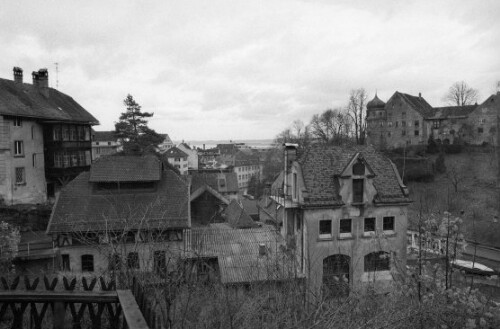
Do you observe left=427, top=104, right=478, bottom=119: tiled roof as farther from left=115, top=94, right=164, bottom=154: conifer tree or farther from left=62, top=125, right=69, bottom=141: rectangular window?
left=62, top=125, right=69, bottom=141: rectangular window

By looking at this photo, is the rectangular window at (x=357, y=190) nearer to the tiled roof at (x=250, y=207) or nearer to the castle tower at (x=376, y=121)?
the tiled roof at (x=250, y=207)

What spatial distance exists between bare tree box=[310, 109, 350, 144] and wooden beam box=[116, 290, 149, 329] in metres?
60.9

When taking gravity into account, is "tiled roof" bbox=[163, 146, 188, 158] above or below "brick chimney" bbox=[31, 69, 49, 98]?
below

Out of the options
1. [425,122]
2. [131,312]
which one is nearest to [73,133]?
[131,312]

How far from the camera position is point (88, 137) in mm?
35188

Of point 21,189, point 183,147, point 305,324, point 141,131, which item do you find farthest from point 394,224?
point 183,147

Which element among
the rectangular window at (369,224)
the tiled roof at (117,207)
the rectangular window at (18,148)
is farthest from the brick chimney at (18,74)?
the rectangular window at (369,224)

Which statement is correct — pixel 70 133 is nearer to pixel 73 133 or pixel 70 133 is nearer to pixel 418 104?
pixel 73 133

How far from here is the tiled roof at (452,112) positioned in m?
62.1

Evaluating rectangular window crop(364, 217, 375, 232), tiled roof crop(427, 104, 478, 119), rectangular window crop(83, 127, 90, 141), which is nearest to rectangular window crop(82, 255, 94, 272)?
rectangular window crop(364, 217, 375, 232)

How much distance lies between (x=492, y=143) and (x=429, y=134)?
9.54 m

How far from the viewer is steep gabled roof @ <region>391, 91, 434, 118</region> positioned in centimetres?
6475

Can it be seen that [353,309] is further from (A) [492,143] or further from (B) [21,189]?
(A) [492,143]

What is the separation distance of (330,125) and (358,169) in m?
49.1
